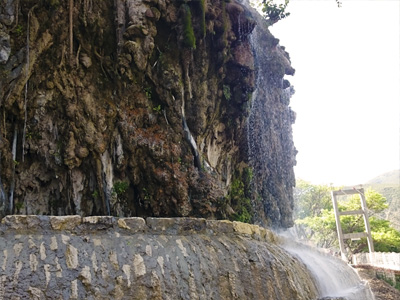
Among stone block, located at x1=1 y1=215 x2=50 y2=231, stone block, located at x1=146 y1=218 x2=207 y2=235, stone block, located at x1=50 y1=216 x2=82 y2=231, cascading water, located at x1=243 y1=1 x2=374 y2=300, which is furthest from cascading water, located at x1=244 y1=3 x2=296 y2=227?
stone block, located at x1=1 y1=215 x2=50 y2=231

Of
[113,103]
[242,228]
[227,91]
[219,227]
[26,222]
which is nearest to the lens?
[26,222]

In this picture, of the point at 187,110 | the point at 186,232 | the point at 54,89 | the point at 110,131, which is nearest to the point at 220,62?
the point at 187,110

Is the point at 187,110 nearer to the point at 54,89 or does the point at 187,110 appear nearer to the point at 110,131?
the point at 110,131

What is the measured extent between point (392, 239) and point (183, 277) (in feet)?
68.8

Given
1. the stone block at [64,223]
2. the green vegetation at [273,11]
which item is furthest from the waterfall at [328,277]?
the green vegetation at [273,11]

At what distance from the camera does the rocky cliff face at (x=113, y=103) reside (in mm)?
9172

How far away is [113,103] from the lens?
10.6 meters

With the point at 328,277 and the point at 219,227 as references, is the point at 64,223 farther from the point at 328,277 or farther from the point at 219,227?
the point at 328,277

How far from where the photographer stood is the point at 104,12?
10.8 metres

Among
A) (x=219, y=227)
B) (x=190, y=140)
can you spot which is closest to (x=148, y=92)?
(x=190, y=140)

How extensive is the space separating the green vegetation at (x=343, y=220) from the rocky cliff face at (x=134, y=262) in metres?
18.1

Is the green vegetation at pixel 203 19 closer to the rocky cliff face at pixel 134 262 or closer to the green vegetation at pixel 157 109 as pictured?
the green vegetation at pixel 157 109

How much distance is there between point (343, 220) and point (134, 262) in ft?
75.7

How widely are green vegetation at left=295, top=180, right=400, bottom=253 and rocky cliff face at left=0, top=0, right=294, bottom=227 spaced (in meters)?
13.2
